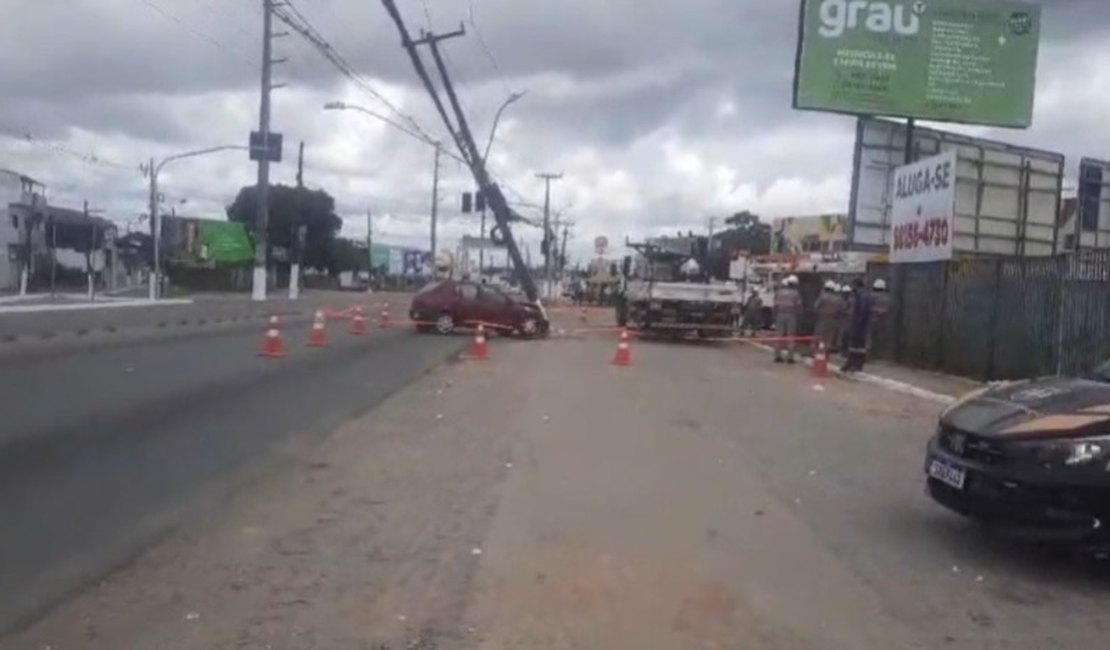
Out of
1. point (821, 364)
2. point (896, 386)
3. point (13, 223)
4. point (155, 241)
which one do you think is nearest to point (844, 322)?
point (821, 364)

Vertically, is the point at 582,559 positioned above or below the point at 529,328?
above

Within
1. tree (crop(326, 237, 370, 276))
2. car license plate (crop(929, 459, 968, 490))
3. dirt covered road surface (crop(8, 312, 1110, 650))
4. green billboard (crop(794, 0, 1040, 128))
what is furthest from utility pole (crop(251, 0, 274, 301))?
tree (crop(326, 237, 370, 276))

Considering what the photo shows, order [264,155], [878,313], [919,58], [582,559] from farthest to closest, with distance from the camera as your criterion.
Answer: [264,155]
[919,58]
[878,313]
[582,559]

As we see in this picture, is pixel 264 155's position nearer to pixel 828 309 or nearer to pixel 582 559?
pixel 828 309

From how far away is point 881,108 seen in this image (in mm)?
32031

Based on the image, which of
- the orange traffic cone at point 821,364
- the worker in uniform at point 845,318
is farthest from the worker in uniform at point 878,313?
the orange traffic cone at point 821,364

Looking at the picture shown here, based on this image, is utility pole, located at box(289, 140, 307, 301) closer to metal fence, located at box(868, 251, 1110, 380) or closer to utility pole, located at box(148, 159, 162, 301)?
utility pole, located at box(148, 159, 162, 301)

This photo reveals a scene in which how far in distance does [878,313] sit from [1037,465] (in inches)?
773

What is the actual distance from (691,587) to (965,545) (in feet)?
7.76

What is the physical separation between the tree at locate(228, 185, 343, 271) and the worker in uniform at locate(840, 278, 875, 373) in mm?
64877

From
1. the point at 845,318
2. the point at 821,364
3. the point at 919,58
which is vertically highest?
the point at 919,58

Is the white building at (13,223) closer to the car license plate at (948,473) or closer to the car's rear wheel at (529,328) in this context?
the car's rear wheel at (529,328)

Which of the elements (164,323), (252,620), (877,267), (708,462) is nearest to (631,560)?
(252,620)

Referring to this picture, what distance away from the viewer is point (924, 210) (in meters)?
27.9
